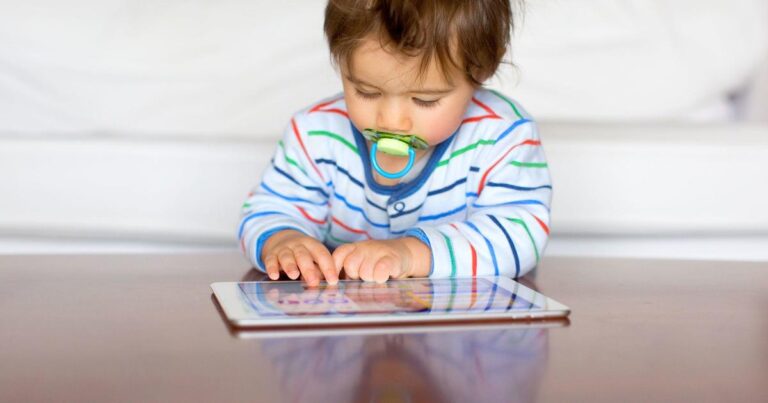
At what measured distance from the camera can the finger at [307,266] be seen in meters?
0.87

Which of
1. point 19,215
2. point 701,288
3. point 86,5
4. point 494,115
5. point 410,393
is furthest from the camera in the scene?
point 86,5

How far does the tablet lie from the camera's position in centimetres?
69

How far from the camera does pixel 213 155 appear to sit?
4.58ft

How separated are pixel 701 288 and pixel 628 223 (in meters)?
0.50

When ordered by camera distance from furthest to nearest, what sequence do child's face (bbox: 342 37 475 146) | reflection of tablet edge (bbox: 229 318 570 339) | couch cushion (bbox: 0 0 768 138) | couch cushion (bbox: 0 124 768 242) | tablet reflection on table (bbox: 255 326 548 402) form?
couch cushion (bbox: 0 0 768 138) → couch cushion (bbox: 0 124 768 242) → child's face (bbox: 342 37 475 146) → reflection of tablet edge (bbox: 229 318 570 339) → tablet reflection on table (bbox: 255 326 548 402)

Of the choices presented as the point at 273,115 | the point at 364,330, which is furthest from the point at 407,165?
the point at 273,115

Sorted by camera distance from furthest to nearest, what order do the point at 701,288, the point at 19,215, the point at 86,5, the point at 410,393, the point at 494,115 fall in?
the point at 86,5
the point at 19,215
the point at 494,115
the point at 701,288
the point at 410,393

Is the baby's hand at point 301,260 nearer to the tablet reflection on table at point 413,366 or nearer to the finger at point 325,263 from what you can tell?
the finger at point 325,263

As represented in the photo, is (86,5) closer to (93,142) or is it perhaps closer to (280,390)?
(93,142)

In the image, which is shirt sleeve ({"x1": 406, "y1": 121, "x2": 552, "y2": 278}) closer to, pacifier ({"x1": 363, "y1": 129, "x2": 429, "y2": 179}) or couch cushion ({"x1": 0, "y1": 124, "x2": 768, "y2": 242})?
pacifier ({"x1": 363, "y1": 129, "x2": 429, "y2": 179})

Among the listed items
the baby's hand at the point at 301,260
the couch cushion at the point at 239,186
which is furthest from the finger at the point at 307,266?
the couch cushion at the point at 239,186

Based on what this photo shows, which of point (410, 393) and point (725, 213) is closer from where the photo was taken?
point (410, 393)

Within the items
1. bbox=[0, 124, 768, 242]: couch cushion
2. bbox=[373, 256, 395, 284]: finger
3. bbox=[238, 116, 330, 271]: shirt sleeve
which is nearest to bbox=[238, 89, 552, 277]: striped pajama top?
bbox=[238, 116, 330, 271]: shirt sleeve

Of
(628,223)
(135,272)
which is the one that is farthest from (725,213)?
(135,272)
